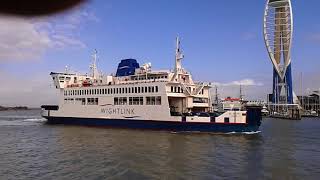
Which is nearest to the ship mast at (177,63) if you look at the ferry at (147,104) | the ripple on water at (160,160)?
the ferry at (147,104)

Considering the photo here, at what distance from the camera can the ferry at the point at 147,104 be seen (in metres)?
34.0

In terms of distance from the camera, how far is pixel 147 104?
125 ft

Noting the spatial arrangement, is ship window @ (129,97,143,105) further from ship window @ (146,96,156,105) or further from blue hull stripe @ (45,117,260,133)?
blue hull stripe @ (45,117,260,133)

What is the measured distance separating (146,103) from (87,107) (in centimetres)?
963

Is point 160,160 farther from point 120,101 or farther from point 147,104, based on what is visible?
point 120,101

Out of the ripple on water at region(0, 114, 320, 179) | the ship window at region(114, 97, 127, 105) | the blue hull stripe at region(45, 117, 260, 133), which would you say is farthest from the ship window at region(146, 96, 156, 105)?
the ripple on water at region(0, 114, 320, 179)

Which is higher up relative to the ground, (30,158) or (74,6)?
(74,6)

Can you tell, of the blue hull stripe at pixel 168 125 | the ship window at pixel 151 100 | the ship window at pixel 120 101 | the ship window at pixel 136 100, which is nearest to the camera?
the blue hull stripe at pixel 168 125

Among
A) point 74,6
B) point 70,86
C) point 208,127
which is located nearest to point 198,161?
point 208,127

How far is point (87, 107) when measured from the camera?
44438 millimetres

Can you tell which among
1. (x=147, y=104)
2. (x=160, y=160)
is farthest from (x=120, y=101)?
(x=160, y=160)

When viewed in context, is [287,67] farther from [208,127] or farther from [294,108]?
[208,127]

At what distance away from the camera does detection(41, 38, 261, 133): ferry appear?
34000mm

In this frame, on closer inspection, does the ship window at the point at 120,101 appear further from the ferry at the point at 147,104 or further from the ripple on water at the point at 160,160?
the ripple on water at the point at 160,160
